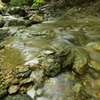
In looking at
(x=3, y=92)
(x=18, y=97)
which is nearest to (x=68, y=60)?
(x=18, y=97)

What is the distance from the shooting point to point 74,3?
37.9 feet

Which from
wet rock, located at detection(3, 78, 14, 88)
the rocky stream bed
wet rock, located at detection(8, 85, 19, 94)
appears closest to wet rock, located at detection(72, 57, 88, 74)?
the rocky stream bed

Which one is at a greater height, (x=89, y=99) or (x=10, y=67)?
(x=10, y=67)

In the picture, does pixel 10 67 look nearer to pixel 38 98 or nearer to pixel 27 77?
pixel 27 77

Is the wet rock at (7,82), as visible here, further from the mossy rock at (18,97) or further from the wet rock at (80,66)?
the wet rock at (80,66)

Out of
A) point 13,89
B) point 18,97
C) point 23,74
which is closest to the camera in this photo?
point 18,97

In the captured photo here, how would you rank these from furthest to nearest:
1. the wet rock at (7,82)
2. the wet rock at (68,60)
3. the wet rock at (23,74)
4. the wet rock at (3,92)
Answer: the wet rock at (68,60)
the wet rock at (23,74)
the wet rock at (7,82)
the wet rock at (3,92)

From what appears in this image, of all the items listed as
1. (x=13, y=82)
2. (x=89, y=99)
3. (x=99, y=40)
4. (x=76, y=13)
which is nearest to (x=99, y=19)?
(x=76, y=13)

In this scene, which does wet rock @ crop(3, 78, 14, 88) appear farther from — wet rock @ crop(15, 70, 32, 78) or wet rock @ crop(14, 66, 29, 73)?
wet rock @ crop(14, 66, 29, 73)

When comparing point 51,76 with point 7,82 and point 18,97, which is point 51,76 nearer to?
point 18,97

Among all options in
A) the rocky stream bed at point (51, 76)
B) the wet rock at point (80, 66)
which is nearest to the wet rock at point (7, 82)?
the rocky stream bed at point (51, 76)

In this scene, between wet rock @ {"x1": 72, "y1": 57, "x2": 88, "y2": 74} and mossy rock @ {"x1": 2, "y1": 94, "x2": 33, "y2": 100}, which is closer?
mossy rock @ {"x1": 2, "y1": 94, "x2": 33, "y2": 100}

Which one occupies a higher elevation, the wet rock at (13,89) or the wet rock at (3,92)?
the wet rock at (3,92)

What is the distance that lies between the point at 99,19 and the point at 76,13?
9.40 ft
